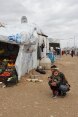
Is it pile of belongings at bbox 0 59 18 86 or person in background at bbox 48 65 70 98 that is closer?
person in background at bbox 48 65 70 98

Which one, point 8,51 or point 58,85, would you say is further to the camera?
point 8,51

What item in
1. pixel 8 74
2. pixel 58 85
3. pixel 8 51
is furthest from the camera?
pixel 8 51

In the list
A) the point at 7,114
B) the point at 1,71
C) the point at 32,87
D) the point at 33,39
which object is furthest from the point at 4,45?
the point at 7,114

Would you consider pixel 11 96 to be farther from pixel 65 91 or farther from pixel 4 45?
pixel 4 45

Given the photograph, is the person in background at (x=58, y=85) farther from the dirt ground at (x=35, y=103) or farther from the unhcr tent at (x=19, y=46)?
the unhcr tent at (x=19, y=46)

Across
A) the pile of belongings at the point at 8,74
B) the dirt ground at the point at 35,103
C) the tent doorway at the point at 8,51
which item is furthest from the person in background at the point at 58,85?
the tent doorway at the point at 8,51

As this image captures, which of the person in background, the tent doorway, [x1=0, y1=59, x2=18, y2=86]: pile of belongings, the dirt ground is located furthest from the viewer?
the tent doorway

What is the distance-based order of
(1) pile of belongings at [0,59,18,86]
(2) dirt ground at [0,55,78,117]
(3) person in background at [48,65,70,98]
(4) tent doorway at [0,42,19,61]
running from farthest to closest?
(4) tent doorway at [0,42,19,61] < (1) pile of belongings at [0,59,18,86] < (3) person in background at [48,65,70,98] < (2) dirt ground at [0,55,78,117]

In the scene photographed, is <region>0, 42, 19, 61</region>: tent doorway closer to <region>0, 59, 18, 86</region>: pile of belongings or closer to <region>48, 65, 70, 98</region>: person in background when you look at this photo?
<region>0, 59, 18, 86</region>: pile of belongings

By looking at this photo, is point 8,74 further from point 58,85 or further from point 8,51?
point 8,51

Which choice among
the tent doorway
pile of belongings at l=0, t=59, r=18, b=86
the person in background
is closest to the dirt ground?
the person in background

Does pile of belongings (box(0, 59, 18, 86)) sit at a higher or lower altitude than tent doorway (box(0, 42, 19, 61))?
lower

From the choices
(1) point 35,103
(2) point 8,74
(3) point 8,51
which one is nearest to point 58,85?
(1) point 35,103

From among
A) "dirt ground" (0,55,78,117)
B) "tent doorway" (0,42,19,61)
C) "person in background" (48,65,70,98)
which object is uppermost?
"tent doorway" (0,42,19,61)
